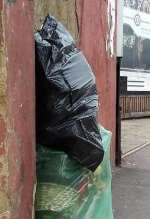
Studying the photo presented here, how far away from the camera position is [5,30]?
8.89 ft

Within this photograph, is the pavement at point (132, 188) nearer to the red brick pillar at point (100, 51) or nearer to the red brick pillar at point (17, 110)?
the red brick pillar at point (100, 51)

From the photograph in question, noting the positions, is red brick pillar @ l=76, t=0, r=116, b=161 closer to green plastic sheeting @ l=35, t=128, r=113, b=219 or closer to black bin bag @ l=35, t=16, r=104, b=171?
black bin bag @ l=35, t=16, r=104, b=171

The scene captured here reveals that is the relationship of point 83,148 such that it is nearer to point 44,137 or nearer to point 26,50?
point 44,137

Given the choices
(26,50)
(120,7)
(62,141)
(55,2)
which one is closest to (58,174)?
(62,141)

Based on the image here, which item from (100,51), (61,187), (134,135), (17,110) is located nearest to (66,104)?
(17,110)

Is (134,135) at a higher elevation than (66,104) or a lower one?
lower

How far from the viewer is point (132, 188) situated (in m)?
6.50

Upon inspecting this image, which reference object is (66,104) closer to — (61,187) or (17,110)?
(17,110)

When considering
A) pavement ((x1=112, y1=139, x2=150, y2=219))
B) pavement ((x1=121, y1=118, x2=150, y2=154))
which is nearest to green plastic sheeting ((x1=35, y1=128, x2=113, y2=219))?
pavement ((x1=112, y1=139, x2=150, y2=219))

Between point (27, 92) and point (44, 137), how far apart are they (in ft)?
1.11


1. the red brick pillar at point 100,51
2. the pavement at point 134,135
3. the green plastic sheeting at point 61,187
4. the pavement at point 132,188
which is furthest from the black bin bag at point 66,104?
the pavement at point 134,135

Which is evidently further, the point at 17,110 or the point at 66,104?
the point at 66,104

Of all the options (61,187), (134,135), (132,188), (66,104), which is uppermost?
(66,104)

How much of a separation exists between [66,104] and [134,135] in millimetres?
8817
